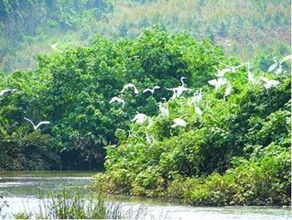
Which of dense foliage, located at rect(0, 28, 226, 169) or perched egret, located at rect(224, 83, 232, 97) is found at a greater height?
dense foliage, located at rect(0, 28, 226, 169)

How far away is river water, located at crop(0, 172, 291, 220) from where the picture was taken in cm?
1455

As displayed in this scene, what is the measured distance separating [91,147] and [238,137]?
49.5ft

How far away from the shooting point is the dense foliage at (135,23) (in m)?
66.2

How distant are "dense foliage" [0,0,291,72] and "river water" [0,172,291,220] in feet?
129

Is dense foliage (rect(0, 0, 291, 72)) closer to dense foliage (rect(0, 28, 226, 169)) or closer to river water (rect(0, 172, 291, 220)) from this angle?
dense foliage (rect(0, 28, 226, 169))

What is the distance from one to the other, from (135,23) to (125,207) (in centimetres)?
5358

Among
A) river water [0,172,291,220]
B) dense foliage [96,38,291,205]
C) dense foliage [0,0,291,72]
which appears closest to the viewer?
river water [0,172,291,220]

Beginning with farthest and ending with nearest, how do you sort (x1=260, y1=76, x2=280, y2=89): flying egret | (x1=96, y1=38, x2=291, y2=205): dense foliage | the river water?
(x1=260, y1=76, x2=280, y2=89): flying egret, (x1=96, y1=38, x2=291, y2=205): dense foliage, the river water

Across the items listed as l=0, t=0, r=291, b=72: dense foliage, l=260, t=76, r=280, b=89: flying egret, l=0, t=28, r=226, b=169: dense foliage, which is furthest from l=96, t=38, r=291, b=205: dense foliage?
l=0, t=0, r=291, b=72: dense foliage

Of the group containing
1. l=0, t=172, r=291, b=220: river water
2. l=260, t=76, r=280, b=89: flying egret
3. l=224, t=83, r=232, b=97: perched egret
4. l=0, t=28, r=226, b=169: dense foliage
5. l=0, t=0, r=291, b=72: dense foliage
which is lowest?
l=0, t=172, r=291, b=220: river water

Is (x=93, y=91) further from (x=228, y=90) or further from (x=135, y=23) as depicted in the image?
(x=135, y=23)

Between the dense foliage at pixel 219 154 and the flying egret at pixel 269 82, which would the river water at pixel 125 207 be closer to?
the dense foliage at pixel 219 154

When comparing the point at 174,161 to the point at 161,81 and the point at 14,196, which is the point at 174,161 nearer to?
the point at 14,196

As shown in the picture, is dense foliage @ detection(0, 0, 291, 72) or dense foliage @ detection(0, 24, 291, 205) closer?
dense foliage @ detection(0, 24, 291, 205)
